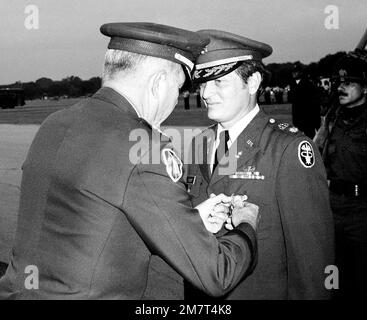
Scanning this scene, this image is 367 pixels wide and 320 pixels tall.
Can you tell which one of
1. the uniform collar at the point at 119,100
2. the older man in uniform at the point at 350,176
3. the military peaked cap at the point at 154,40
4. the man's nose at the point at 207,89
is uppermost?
the military peaked cap at the point at 154,40

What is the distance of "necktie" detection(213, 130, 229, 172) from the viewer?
110 inches

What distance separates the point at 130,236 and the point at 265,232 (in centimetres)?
98

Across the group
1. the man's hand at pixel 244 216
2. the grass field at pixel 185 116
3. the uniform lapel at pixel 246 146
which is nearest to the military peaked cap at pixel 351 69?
the uniform lapel at pixel 246 146

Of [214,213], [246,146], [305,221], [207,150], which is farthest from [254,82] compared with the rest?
[214,213]

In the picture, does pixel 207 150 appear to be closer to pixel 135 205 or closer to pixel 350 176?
pixel 135 205

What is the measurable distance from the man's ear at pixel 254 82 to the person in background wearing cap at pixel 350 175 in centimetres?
170

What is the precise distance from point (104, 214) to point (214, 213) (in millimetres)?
611

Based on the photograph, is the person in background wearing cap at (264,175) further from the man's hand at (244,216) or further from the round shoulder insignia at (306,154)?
the man's hand at (244,216)

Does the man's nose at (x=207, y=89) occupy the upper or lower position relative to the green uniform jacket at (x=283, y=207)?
upper

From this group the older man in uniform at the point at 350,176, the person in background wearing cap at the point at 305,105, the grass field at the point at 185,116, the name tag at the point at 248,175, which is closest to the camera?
the name tag at the point at 248,175

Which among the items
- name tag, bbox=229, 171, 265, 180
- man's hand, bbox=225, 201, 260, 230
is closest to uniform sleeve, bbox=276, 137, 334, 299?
name tag, bbox=229, 171, 265, 180

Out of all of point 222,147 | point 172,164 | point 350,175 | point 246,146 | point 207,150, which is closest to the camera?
point 172,164

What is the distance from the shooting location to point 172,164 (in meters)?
1.68

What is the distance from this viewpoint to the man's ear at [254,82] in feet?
8.83
